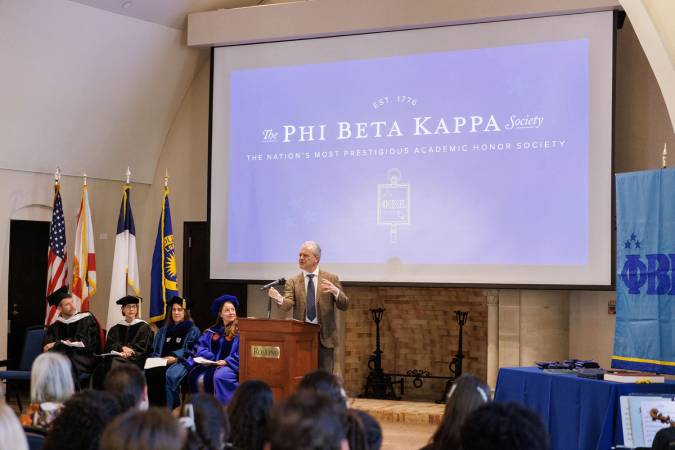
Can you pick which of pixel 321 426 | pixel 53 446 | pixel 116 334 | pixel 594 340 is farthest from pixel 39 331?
pixel 321 426

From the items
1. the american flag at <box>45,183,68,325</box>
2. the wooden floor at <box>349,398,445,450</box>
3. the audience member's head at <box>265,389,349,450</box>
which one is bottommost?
the wooden floor at <box>349,398,445,450</box>

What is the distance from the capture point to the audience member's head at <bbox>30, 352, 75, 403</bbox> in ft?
12.7

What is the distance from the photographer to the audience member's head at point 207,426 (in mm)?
2773

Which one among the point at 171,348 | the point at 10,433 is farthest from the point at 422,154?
the point at 10,433

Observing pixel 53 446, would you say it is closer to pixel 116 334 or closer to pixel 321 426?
pixel 321 426

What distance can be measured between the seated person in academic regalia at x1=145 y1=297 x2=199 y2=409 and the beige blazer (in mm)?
1681

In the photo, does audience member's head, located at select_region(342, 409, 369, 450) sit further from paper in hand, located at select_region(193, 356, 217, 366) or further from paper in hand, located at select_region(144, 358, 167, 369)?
paper in hand, located at select_region(144, 358, 167, 369)

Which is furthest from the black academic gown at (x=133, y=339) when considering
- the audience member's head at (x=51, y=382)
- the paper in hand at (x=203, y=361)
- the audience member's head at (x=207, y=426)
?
the audience member's head at (x=207, y=426)

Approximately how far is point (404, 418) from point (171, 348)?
2.25 m

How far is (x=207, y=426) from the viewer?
282cm

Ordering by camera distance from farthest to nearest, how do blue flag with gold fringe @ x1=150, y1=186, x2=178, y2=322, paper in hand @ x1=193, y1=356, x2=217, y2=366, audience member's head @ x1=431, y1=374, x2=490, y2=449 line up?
blue flag with gold fringe @ x1=150, y1=186, x2=178, y2=322, paper in hand @ x1=193, y1=356, x2=217, y2=366, audience member's head @ x1=431, y1=374, x2=490, y2=449

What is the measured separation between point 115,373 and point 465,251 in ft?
18.4

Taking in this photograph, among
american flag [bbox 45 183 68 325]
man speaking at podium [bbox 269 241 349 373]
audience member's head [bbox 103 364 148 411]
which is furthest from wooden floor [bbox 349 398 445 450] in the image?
audience member's head [bbox 103 364 148 411]

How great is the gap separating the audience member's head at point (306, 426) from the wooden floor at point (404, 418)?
5706mm
